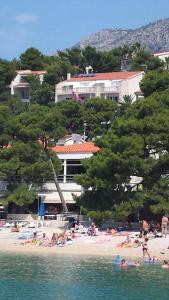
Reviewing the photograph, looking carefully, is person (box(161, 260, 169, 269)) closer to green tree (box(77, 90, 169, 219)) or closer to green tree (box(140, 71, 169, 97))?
green tree (box(77, 90, 169, 219))

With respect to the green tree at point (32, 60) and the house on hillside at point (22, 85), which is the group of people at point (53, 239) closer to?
the house on hillside at point (22, 85)

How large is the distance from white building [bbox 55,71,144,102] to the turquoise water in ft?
173

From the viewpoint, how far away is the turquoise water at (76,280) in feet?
102

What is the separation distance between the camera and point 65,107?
252 ft

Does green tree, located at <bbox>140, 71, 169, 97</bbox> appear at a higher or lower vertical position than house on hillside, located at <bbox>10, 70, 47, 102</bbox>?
lower

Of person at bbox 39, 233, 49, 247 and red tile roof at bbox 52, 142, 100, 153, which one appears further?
red tile roof at bbox 52, 142, 100, 153

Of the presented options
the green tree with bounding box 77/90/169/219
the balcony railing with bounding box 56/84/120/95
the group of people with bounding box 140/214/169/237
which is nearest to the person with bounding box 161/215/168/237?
the group of people with bounding box 140/214/169/237

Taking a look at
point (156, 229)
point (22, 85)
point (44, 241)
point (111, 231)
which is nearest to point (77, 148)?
point (111, 231)

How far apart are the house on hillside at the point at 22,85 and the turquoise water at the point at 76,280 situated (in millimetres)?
64163

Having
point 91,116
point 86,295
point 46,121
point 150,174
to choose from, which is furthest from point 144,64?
point 86,295

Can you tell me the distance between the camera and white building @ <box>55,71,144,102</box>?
93.3 m

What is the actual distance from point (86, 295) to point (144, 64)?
74664mm

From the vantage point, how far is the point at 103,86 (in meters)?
94.1

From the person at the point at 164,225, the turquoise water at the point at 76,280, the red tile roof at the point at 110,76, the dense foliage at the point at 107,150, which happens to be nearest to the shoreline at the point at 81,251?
the turquoise water at the point at 76,280
